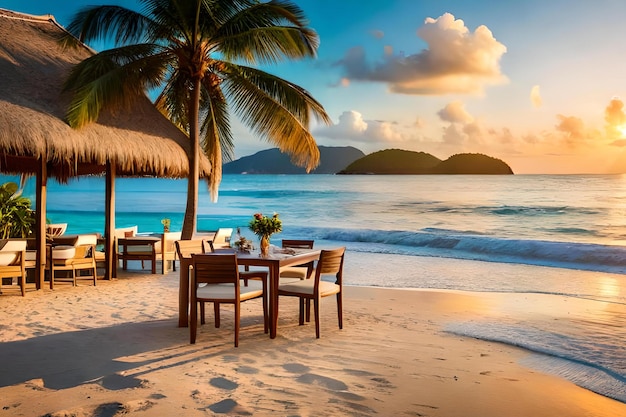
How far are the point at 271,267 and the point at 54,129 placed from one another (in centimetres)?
404

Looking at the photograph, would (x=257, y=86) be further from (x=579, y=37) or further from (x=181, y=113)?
(x=579, y=37)

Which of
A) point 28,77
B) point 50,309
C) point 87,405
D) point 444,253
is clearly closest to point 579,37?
point 444,253

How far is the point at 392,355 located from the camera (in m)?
4.53

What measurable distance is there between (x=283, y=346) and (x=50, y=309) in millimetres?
2973

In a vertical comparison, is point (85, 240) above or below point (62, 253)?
above

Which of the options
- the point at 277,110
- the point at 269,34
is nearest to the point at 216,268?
the point at 277,110

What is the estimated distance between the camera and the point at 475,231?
2494 centimetres

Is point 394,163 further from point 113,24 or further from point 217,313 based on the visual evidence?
point 217,313

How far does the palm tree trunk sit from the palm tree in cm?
2

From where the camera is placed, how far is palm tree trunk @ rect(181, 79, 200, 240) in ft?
31.1

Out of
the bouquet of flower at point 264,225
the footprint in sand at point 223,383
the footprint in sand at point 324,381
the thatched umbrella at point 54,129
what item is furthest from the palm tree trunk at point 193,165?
the footprint in sand at point 324,381

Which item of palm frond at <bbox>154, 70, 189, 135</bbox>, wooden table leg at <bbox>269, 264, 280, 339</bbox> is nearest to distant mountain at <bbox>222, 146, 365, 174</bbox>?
palm frond at <bbox>154, 70, 189, 135</bbox>

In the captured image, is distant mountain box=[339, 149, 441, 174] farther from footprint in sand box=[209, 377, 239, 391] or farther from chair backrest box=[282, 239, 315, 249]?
footprint in sand box=[209, 377, 239, 391]

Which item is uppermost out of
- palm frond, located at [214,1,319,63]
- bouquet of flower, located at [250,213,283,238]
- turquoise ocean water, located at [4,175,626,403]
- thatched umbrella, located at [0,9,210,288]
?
palm frond, located at [214,1,319,63]
